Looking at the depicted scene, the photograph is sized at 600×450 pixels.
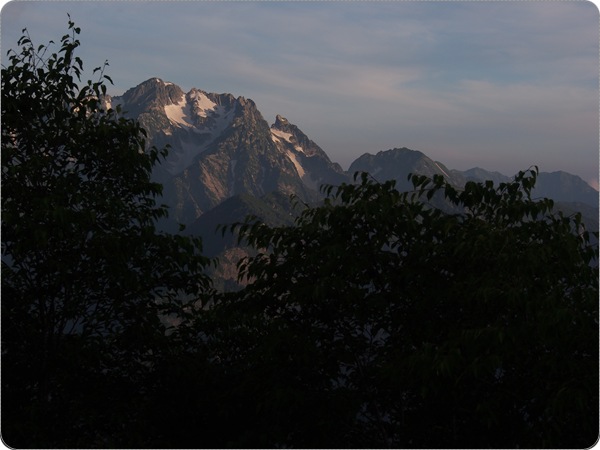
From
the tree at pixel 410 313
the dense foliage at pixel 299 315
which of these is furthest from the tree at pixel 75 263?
the tree at pixel 410 313

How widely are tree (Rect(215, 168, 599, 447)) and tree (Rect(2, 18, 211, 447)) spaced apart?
341 centimetres

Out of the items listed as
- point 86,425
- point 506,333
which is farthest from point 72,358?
point 506,333

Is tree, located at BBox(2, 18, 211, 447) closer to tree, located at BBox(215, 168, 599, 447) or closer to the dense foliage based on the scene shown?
the dense foliage

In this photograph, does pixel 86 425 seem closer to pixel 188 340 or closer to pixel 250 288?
pixel 188 340

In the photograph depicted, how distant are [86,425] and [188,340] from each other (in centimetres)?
360

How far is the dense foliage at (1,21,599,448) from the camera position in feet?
37.0

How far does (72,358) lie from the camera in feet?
51.7

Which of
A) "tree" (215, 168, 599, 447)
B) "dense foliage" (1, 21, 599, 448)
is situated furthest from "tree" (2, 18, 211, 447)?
"tree" (215, 168, 599, 447)

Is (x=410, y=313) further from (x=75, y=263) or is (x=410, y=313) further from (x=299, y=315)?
(x=75, y=263)

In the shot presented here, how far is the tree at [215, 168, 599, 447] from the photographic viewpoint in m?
11.5

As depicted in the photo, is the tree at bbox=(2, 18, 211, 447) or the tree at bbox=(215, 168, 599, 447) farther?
the tree at bbox=(2, 18, 211, 447)

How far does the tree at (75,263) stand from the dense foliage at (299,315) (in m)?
0.06

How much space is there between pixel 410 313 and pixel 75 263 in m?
8.06

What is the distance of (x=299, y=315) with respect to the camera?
46.8 ft
